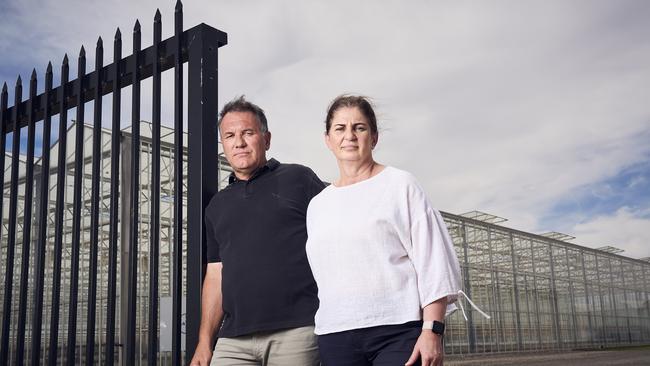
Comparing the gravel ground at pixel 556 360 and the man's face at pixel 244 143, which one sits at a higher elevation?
the man's face at pixel 244 143

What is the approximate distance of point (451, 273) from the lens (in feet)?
7.64

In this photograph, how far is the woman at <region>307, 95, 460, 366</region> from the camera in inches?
90.3

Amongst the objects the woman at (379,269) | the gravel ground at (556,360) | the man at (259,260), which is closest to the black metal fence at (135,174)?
the man at (259,260)

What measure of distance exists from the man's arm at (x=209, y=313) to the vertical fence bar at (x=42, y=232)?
1.33 metres

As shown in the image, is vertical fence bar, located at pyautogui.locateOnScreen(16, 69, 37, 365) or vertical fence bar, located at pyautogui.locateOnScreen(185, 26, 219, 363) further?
vertical fence bar, located at pyautogui.locateOnScreen(16, 69, 37, 365)

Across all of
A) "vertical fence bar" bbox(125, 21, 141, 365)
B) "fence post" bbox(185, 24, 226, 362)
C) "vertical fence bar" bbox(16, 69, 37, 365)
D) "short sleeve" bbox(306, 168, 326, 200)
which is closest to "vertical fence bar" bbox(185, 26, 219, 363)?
"fence post" bbox(185, 24, 226, 362)

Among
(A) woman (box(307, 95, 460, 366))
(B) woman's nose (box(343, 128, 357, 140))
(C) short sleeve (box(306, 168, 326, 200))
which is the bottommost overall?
(A) woman (box(307, 95, 460, 366))

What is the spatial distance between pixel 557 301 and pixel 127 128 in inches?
1042

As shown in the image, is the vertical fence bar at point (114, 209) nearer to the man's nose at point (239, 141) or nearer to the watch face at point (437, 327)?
the man's nose at point (239, 141)

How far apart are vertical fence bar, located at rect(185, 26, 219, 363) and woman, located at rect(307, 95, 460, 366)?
102 centimetres

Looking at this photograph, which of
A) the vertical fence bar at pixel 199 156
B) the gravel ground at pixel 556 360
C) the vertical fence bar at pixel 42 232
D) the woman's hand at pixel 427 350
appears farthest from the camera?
the gravel ground at pixel 556 360

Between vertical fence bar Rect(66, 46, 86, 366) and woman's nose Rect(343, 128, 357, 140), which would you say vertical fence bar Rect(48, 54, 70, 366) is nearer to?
vertical fence bar Rect(66, 46, 86, 366)

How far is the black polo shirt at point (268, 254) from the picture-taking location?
280 cm

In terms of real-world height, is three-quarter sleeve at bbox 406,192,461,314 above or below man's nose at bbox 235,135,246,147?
below
